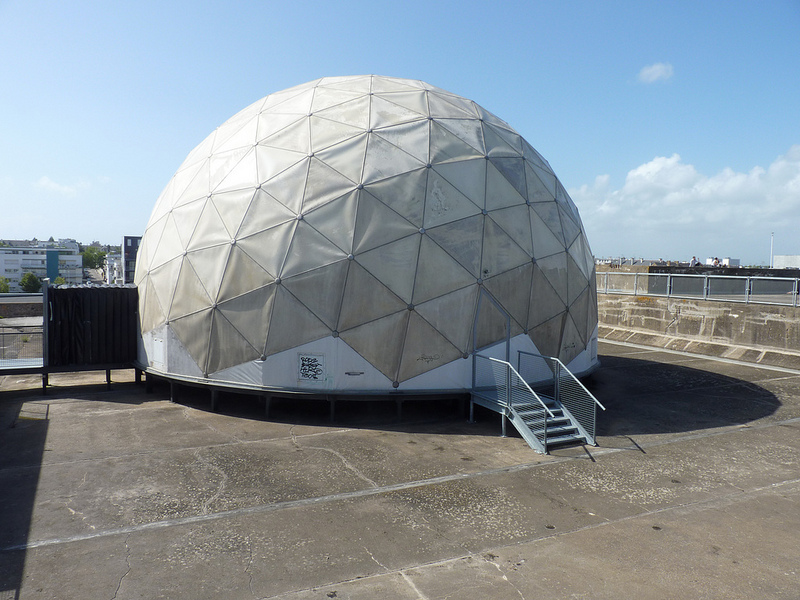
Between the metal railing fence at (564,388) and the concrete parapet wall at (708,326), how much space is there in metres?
11.4

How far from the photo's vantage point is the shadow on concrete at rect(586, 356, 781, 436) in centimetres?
1255

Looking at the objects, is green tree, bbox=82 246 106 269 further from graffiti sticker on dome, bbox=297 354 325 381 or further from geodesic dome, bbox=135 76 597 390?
graffiti sticker on dome, bbox=297 354 325 381

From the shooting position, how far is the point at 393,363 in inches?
481

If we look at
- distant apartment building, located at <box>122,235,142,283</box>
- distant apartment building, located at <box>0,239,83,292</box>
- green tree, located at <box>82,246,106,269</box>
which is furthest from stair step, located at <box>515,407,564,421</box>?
green tree, located at <box>82,246,106,269</box>

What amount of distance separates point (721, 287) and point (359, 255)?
1775 cm

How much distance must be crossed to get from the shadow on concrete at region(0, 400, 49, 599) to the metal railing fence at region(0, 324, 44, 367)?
125 cm

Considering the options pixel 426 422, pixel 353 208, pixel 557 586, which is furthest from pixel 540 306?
pixel 557 586

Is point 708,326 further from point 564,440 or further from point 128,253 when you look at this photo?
point 128,253

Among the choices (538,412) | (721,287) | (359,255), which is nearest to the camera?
(538,412)

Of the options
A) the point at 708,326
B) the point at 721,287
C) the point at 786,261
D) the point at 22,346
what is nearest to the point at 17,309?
the point at 22,346

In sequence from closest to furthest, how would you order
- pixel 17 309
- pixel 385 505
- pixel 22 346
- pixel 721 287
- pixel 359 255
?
pixel 385 505 → pixel 359 255 → pixel 22 346 → pixel 721 287 → pixel 17 309

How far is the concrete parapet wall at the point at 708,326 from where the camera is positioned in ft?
64.7

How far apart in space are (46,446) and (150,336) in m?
4.57

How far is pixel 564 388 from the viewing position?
1232 cm
